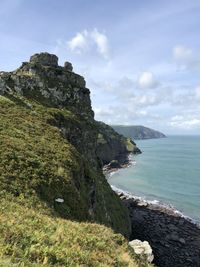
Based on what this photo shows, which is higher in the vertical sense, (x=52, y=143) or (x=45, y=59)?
(x=45, y=59)

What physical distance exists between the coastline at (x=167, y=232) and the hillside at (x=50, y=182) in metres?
6.95

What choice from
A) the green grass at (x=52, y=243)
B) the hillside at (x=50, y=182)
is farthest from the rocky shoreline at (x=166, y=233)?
the green grass at (x=52, y=243)

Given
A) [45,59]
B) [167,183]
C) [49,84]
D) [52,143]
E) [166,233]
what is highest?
[45,59]

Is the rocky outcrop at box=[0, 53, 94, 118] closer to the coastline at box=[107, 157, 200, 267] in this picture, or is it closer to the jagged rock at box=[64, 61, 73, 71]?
the jagged rock at box=[64, 61, 73, 71]

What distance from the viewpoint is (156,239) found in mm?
69562

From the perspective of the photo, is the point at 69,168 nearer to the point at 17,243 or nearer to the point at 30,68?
the point at 17,243

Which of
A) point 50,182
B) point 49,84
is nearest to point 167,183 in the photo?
point 49,84

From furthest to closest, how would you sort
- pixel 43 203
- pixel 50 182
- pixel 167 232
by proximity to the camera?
1. pixel 167 232
2. pixel 50 182
3. pixel 43 203

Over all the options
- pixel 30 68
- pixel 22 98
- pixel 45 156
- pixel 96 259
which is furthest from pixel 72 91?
pixel 96 259

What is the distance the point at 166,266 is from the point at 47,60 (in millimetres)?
54592

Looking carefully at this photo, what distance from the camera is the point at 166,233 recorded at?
73750 mm

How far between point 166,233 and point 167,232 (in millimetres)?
771

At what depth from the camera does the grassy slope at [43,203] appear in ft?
59.1

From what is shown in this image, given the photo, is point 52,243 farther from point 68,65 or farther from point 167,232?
point 68,65
